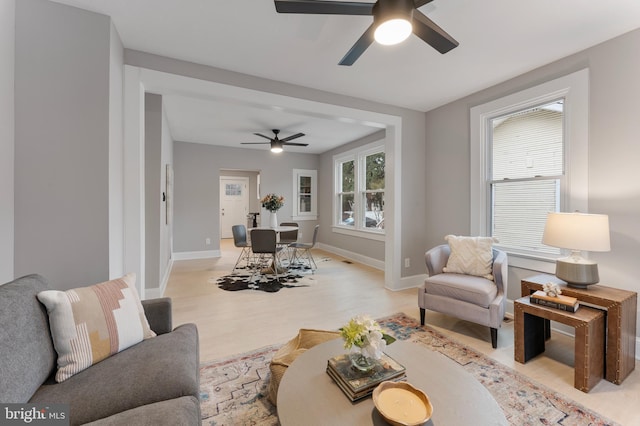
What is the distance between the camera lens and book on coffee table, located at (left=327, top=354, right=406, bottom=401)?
3.54ft

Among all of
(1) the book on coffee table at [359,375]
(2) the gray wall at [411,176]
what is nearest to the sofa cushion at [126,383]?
(1) the book on coffee table at [359,375]

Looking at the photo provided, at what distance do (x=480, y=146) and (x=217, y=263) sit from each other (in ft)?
16.4

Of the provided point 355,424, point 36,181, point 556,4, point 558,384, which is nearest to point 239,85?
point 36,181

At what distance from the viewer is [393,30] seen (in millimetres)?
1568

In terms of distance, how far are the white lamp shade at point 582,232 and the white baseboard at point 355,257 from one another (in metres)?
3.14

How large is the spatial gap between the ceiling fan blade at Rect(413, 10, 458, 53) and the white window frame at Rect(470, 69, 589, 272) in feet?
5.20

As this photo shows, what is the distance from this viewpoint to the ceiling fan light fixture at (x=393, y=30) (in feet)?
4.95

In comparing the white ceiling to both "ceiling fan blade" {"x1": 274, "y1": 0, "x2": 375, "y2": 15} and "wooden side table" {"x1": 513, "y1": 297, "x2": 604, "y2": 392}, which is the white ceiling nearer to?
"ceiling fan blade" {"x1": 274, "y1": 0, "x2": 375, "y2": 15}

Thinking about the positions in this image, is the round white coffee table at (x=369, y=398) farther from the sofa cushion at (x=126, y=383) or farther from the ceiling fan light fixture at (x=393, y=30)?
the ceiling fan light fixture at (x=393, y=30)

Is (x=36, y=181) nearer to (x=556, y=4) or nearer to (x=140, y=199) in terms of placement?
(x=140, y=199)

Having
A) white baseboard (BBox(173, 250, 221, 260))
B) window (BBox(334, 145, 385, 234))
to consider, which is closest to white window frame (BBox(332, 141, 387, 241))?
window (BBox(334, 145, 385, 234))

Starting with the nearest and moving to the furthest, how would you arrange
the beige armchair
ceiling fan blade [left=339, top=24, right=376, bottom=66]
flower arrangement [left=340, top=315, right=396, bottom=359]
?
flower arrangement [left=340, top=315, right=396, bottom=359] → ceiling fan blade [left=339, top=24, right=376, bottom=66] → the beige armchair

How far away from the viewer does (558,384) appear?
184cm

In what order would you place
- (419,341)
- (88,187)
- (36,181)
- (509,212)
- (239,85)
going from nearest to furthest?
(36,181)
(88,187)
(419,341)
(239,85)
(509,212)
